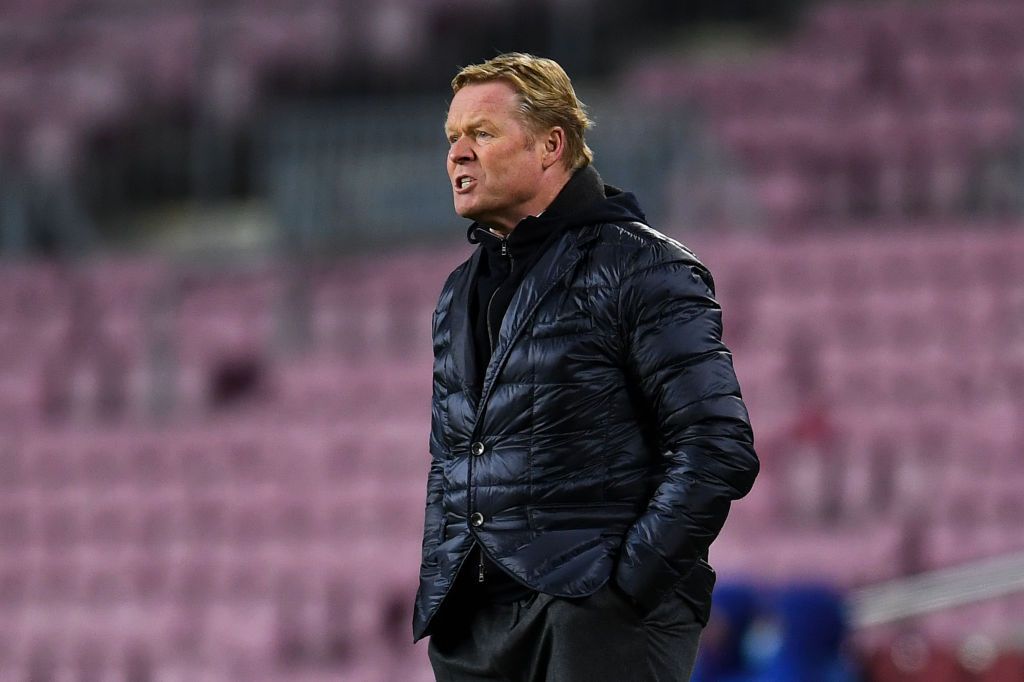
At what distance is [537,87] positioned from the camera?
232 centimetres

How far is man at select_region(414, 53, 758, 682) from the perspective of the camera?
86.1 inches

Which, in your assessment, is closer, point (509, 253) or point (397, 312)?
point (509, 253)

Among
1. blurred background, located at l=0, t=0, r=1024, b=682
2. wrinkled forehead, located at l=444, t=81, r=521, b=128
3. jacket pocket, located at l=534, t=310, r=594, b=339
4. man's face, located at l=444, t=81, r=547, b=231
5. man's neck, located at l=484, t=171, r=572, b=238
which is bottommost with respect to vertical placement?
blurred background, located at l=0, t=0, r=1024, b=682

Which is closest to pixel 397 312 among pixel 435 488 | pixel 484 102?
pixel 435 488

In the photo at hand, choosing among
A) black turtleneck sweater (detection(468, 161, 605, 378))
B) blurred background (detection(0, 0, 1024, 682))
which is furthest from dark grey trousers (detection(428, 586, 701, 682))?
blurred background (detection(0, 0, 1024, 682))

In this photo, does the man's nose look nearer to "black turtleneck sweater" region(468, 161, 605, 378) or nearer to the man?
the man

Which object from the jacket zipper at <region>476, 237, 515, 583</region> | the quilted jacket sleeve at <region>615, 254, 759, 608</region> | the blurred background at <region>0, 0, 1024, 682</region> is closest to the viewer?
the quilted jacket sleeve at <region>615, 254, 759, 608</region>

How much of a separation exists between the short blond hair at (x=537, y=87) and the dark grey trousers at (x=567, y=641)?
2.00ft

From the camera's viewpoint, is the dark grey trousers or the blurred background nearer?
the dark grey trousers

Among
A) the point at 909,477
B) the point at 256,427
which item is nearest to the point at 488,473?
the point at 909,477

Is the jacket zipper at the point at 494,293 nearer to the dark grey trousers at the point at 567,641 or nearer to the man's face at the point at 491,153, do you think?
the man's face at the point at 491,153

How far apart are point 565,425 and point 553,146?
381 mm

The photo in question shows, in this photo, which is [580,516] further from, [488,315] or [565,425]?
[488,315]

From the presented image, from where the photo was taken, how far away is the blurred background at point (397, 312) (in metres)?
6.79
